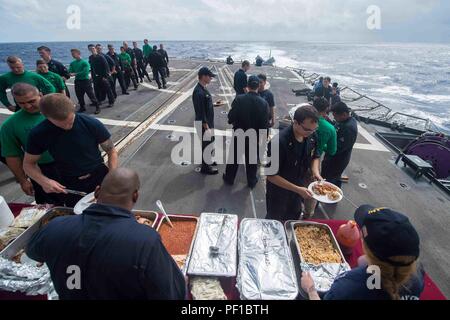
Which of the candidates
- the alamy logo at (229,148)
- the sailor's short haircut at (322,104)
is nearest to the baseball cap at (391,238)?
the alamy logo at (229,148)

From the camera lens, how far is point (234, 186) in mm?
6160

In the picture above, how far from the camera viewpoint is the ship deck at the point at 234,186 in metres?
5.26

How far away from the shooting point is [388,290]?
5.23 ft

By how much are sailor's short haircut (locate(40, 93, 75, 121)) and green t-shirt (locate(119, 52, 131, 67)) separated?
1176 cm

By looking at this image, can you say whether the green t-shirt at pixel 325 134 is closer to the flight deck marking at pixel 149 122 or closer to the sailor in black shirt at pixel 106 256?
the sailor in black shirt at pixel 106 256

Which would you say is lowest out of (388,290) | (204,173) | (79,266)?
(204,173)

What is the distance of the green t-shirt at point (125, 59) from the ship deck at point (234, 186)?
410 cm

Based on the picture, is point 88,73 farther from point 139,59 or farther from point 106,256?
point 106,256

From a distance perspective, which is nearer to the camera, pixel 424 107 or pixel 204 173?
pixel 204 173

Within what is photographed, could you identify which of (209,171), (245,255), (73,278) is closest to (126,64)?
(209,171)

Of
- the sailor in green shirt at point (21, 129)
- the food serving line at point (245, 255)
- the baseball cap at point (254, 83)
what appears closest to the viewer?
the food serving line at point (245, 255)
